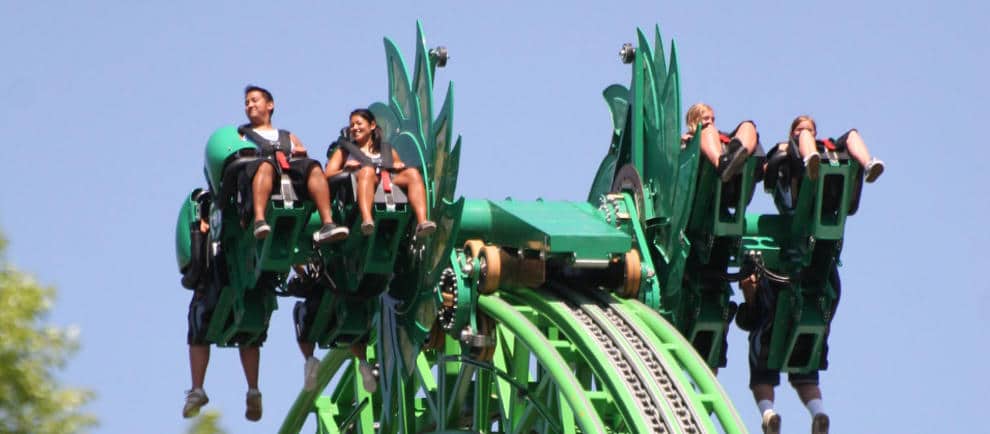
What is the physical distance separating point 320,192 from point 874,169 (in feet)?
16.1

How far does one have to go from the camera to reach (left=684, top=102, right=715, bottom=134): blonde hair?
26.4 metres

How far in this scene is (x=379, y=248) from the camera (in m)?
26.2

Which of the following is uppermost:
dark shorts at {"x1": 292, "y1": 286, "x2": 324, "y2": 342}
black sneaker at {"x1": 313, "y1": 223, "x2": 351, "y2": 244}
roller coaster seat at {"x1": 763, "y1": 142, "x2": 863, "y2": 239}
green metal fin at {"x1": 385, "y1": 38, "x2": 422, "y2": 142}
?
green metal fin at {"x1": 385, "y1": 38, "x2": 422, "y2": 142}

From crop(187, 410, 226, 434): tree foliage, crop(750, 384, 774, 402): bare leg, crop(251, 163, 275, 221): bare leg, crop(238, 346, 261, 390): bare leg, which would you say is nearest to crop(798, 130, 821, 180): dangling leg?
crop(750, 384, 774, 402): bare leg

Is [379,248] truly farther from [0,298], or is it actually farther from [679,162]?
[0,298]

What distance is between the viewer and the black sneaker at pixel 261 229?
2489 cm

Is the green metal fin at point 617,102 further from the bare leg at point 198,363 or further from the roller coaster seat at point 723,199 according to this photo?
the bare leg at point 198,363

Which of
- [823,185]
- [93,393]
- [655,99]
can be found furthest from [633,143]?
[93,393]

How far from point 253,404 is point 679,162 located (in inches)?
185

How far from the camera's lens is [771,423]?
85.3ft

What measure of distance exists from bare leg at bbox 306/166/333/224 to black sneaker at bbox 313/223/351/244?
7 cm

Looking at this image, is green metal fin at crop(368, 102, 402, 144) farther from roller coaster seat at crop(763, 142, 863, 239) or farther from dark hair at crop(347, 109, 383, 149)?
roller coaster seat at crop(763, 142, 863, 239)

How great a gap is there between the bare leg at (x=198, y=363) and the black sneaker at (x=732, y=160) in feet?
17.3

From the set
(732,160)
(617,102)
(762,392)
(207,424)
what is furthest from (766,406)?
(207,424)
